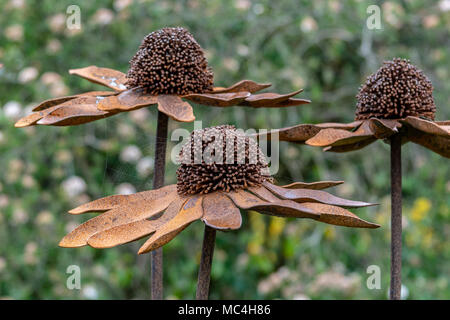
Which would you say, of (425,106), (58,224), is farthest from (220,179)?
(58,224)

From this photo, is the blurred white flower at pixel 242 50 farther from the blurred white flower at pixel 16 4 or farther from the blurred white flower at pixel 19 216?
the blurred white flower at pixel 19 216

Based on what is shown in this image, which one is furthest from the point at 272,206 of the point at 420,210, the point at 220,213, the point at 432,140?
the point at 420,210

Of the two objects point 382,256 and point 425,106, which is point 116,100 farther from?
point 382,256

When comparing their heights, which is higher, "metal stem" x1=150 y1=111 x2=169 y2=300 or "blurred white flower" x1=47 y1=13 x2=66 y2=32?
"blurred white flower" x1=47 y1=13 x2=66 y2=32

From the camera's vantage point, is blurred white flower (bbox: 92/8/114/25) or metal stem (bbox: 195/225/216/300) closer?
metal stem (bbox: 195/225/216/300)

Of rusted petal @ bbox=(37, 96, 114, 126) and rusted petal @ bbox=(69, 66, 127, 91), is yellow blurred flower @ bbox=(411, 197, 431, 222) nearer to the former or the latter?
rusted petal @ bbox=(69, 66, 127, 91)

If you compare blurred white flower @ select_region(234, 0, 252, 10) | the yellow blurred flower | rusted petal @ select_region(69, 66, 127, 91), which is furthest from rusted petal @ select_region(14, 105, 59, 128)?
the yellow blurred flower

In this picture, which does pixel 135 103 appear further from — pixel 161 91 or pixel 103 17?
pixel 103 17
